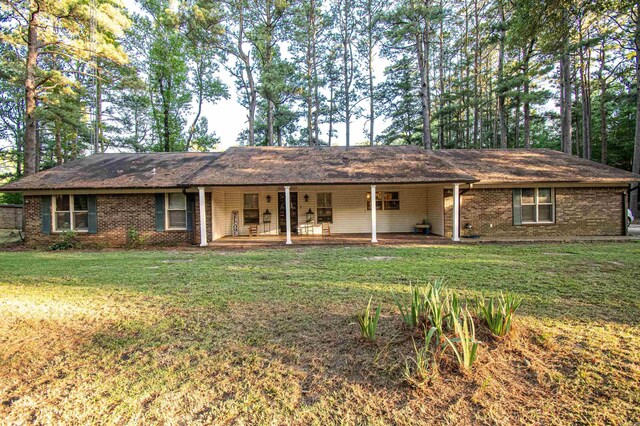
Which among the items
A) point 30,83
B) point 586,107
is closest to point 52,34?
point 30,83

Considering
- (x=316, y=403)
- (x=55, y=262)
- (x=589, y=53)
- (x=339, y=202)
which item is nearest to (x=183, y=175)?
(x=55, y=262)

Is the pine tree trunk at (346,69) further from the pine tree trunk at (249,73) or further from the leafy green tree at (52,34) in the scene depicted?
the leafy green tree at (52,34)

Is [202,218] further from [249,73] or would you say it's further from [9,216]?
[9,216]

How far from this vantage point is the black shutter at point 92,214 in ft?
36.4

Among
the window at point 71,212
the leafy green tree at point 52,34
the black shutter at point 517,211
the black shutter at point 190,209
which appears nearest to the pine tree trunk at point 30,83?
the leafy green tree at point 52,34

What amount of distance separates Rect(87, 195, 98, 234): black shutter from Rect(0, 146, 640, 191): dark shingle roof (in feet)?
1.91

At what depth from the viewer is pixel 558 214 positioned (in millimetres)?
11477

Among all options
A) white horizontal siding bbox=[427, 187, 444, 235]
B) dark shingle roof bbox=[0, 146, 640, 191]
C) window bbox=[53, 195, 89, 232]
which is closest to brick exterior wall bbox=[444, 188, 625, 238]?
dark shingle roof bbox=[0, 146, 640, 191]

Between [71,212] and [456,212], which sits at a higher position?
[71,212]

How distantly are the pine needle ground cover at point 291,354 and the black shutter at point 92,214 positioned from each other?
5833mm

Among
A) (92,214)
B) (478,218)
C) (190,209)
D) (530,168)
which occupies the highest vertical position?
(530,168)

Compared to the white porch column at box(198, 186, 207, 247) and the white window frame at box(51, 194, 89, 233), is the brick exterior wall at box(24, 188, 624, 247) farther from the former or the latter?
the white porch column at box(198, 186, 207, 247)

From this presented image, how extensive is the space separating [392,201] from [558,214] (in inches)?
243

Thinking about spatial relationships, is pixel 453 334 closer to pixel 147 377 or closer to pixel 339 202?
pixel 147 377
